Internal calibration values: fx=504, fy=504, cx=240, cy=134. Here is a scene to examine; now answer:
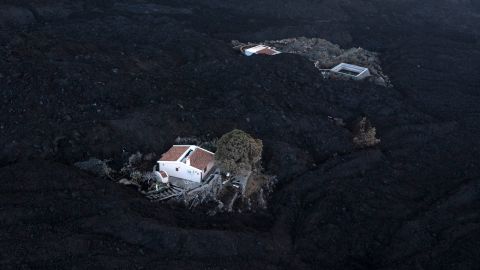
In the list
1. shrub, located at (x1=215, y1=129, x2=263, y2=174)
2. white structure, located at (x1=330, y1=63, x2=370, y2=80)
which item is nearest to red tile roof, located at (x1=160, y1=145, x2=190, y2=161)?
shrub, located at (x1=215, y1=129, x2=263, y2=174)

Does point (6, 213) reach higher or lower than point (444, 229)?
higher

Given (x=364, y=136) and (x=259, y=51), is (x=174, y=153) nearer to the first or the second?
(x=364, y=136)

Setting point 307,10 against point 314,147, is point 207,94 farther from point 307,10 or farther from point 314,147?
point 307,10

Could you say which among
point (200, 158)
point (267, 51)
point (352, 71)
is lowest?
point (352, 71)

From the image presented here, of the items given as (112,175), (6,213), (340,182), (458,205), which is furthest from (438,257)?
(6,213)

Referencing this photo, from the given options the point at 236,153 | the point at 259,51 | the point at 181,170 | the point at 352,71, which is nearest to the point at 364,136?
the point at 236,153

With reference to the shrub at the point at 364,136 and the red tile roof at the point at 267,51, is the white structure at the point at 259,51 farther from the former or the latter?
the shrub at the point at 364,136
